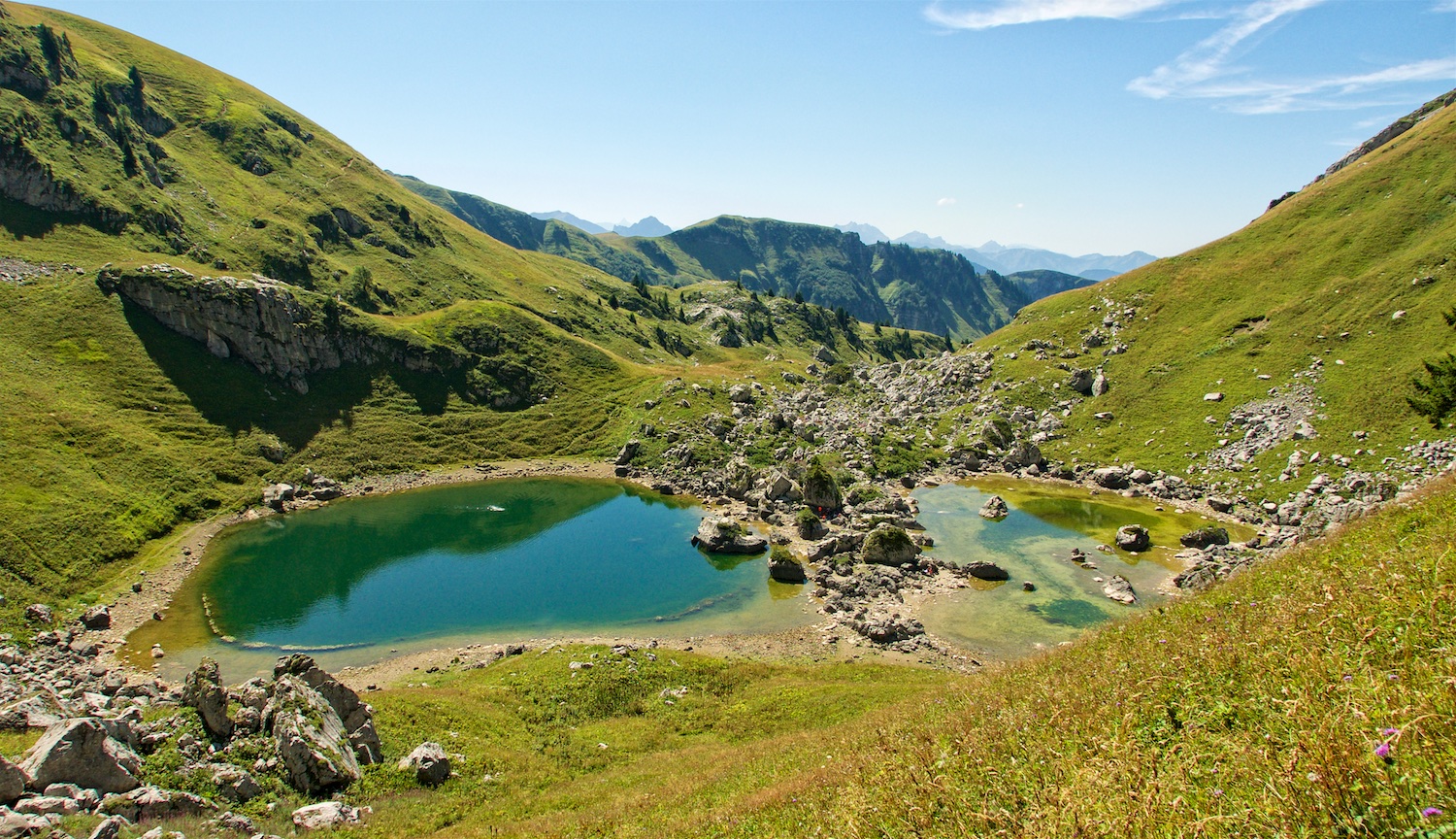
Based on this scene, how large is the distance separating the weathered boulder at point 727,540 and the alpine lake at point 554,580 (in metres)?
1.69

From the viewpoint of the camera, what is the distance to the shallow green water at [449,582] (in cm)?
4928

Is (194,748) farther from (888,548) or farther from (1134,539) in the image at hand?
(1134,539)

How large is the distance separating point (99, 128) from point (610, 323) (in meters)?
110

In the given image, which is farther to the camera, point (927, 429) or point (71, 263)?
point (927, 429)

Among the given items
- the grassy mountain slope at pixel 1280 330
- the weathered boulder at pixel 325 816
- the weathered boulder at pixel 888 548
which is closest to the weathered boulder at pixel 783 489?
the weathered boulder at pixel 888 548

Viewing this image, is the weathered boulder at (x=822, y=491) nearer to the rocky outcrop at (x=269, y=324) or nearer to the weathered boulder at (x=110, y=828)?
the weathered boulder at (x=110, y=828)

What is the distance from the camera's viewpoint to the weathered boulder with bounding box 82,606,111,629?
46688mm

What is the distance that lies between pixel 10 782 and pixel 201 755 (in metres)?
5.75

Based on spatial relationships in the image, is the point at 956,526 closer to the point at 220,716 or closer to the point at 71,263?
the point at 220,716

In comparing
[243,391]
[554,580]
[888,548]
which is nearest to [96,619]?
[554,580]

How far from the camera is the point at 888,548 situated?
190 feet

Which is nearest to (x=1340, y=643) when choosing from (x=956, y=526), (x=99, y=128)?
(x=956, y=526)

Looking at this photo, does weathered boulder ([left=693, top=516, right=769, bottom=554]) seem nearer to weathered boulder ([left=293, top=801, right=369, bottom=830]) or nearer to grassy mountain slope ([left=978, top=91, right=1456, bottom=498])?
weathered boulder ([left=293, top=801, right=369, bottom=830])

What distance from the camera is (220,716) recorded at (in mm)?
23078
